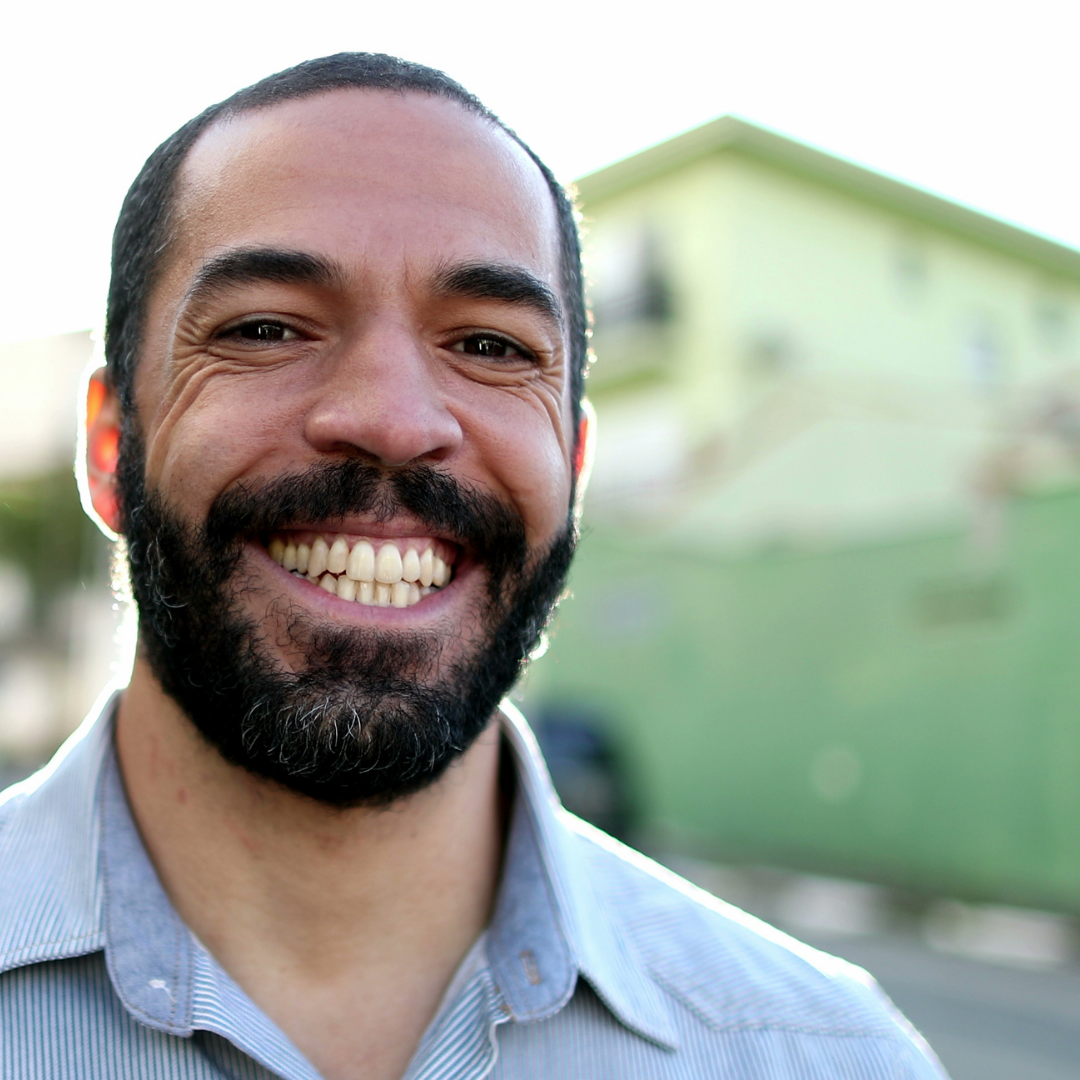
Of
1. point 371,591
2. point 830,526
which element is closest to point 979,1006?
point 371,591

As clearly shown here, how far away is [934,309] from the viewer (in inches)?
805

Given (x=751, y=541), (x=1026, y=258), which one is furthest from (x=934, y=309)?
(x=751, y=541)

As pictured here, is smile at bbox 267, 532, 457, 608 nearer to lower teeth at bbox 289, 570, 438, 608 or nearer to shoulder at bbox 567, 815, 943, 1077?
lower teeth at bbox 289, 570, 438, 608

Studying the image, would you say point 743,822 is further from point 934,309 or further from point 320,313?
point 320,313

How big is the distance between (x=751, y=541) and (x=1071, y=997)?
8.68 meters

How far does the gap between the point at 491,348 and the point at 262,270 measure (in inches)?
14.7

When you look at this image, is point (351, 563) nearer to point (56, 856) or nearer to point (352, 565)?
point (352, 565)

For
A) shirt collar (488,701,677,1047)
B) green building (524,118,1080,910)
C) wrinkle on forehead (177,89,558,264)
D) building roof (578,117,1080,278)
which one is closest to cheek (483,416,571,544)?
wrinkle on forehead (177,89,558,264)

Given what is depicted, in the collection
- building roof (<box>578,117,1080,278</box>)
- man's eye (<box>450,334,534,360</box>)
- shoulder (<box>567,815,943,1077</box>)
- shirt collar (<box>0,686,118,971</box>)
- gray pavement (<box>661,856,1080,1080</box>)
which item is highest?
man's eye (<box>450,334,534,360</box>)

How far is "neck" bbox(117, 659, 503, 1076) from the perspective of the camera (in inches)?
67.1

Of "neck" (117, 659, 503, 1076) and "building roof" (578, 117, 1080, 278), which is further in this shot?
"building roof" (578, 117, 1080, 278)

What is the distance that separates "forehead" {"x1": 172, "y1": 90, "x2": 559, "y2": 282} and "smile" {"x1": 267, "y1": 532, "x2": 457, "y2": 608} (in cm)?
41

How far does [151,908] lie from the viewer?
164 centimetres

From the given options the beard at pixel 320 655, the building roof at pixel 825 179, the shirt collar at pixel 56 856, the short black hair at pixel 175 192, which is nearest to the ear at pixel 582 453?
the short black hair at pixel 175 192
